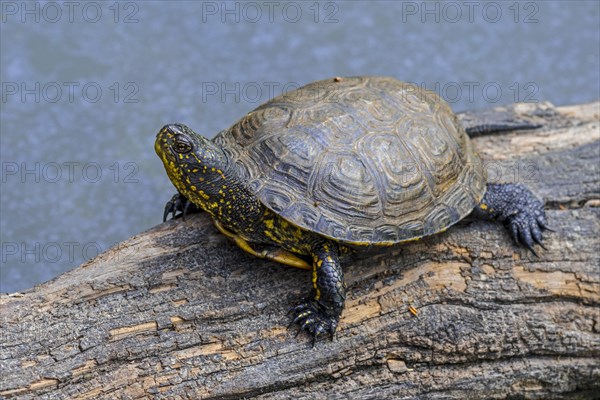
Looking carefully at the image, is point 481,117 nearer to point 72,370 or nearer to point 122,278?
point 122,278

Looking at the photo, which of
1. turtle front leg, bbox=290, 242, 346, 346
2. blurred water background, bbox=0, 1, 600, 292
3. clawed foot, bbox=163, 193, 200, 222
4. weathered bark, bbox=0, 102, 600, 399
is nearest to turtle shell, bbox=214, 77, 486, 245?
turtle front leg, bbox=290, 242, 346, 346

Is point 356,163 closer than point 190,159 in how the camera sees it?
No

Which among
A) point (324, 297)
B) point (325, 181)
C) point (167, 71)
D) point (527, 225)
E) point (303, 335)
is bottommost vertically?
point (303, 335)

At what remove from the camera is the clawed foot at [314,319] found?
3.09 m

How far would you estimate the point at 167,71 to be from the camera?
5449 millimetres

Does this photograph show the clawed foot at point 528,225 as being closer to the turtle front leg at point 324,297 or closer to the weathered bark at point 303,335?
the weathered bark at point 303,335

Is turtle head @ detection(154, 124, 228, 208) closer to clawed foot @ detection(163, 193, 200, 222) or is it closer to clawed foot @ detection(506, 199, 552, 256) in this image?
clawed foot @ detection(163, 193, 200, 222)

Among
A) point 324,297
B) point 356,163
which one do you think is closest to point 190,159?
point 356,163

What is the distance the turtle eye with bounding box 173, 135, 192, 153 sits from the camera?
2980mm

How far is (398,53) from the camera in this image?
5.72m

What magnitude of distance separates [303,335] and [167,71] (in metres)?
3.00

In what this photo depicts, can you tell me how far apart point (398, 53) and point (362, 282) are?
2.95 meters

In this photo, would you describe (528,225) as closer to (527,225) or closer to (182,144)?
(527,225)

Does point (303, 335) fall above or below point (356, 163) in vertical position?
below
